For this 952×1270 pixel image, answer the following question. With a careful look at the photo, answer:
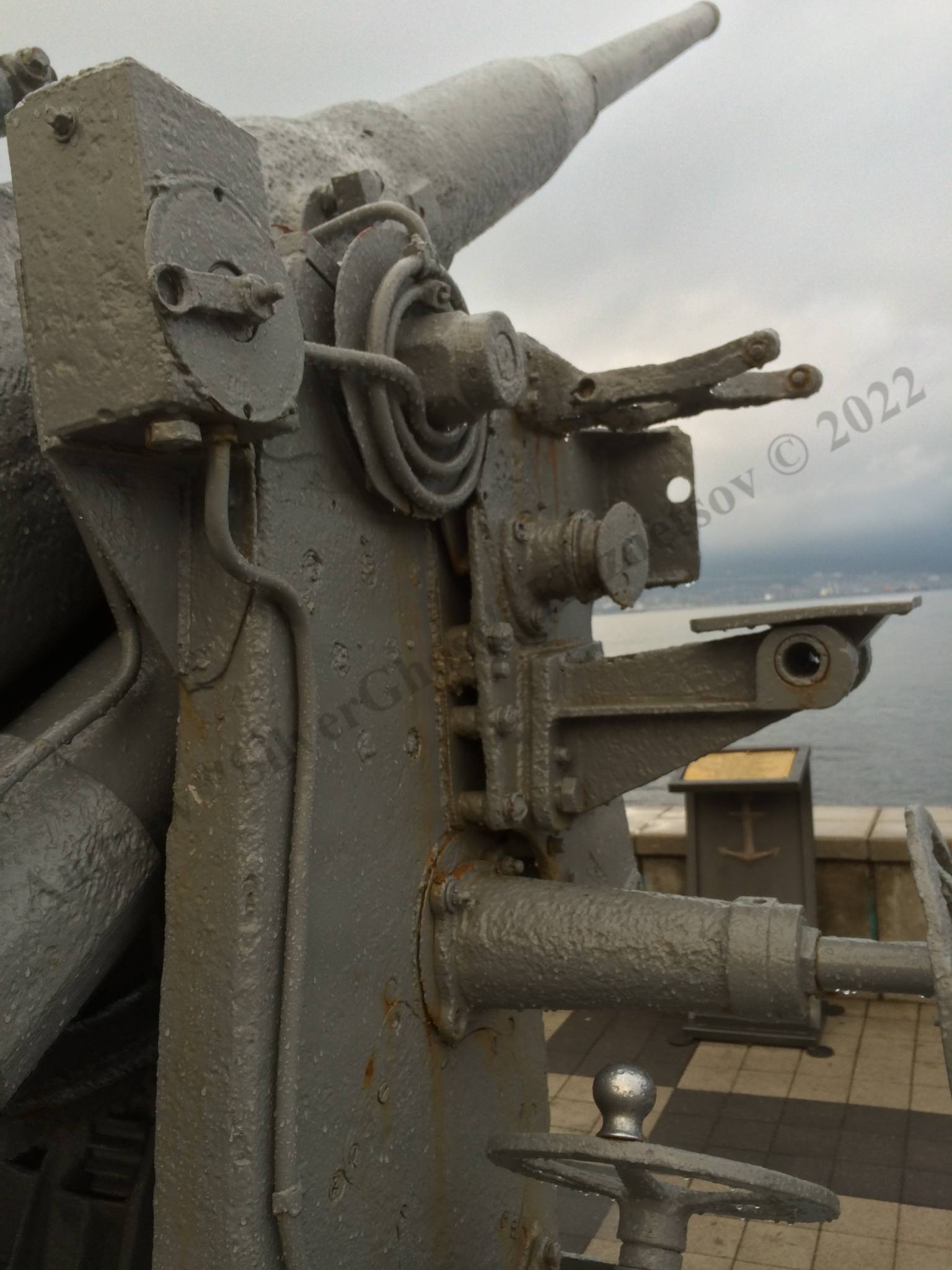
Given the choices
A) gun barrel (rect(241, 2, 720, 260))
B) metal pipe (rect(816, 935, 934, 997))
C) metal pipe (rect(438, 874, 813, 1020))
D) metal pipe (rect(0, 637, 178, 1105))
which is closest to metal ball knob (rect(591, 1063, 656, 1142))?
metal pipe (rect(438, 874, 813, 1020))

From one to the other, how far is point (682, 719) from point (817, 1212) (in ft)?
2.70

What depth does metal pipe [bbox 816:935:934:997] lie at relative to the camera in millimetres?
1694

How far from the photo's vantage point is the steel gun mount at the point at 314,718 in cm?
135

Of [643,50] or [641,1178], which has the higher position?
[643,50]

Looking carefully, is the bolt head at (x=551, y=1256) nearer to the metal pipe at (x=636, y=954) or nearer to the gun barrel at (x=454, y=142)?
the metal pipe at (x=636, y=954)

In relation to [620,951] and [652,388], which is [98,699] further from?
[652,388]

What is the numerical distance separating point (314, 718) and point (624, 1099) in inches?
32.6

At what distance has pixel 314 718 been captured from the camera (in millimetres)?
1575

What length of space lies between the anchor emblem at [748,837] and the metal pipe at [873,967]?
3.55 metres

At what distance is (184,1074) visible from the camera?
153 cm

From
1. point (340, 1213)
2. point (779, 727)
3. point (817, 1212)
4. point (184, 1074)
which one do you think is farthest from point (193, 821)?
point (779, 727)

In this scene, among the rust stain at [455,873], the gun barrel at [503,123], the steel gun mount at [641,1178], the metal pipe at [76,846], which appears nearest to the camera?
the metal pipe at [76,846]

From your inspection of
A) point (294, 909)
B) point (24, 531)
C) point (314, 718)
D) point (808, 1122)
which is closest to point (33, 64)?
point (24, 531)

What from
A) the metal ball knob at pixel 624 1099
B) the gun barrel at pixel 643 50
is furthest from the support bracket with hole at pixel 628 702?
the gun barrel at pixel 643 50
